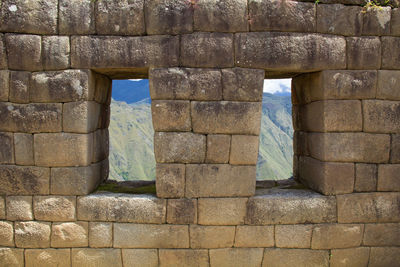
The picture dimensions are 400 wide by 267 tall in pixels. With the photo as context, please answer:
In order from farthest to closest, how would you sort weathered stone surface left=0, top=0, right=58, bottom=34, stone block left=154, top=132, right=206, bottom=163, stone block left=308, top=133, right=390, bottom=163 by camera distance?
1. stone block left=308, top=133, right=390, bottom=163
2. stone block left=154, top=132, right=206, bottom=163
3. weathered stone surface left=0, top=0, right=58, bottom=34

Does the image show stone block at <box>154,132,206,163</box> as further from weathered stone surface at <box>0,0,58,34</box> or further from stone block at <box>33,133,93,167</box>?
weathered stone surface at <box>0,0,58,34</box>

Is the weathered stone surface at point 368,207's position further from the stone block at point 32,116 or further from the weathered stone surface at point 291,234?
the stone block at point 32,116

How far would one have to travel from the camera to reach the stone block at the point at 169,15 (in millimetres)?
4285

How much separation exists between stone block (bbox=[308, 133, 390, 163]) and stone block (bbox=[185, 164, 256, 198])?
111cm

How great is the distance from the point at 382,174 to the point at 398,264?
1.42 meters

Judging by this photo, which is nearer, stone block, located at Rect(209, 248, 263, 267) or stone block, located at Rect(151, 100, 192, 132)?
stone block, located at Rect(151, 100, 192, 132)

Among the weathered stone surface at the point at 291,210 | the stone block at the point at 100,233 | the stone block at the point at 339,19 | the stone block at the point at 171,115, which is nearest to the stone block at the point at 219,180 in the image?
the weathered stone surface at the point at 291,210

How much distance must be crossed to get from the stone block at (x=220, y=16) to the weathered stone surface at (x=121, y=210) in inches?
101

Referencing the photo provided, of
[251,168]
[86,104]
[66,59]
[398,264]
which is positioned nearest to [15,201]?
[86,104]

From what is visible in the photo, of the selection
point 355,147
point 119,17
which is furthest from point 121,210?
point 355,147

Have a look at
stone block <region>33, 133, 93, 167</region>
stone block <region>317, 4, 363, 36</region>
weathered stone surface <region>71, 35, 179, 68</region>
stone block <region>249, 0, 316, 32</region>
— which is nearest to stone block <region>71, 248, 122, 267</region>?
stone block <region>33, 133, 93, 167</region>

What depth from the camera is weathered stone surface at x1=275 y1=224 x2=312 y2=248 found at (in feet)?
14.8

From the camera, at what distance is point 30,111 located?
436cm

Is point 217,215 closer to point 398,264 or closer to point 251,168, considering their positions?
point 251,168
